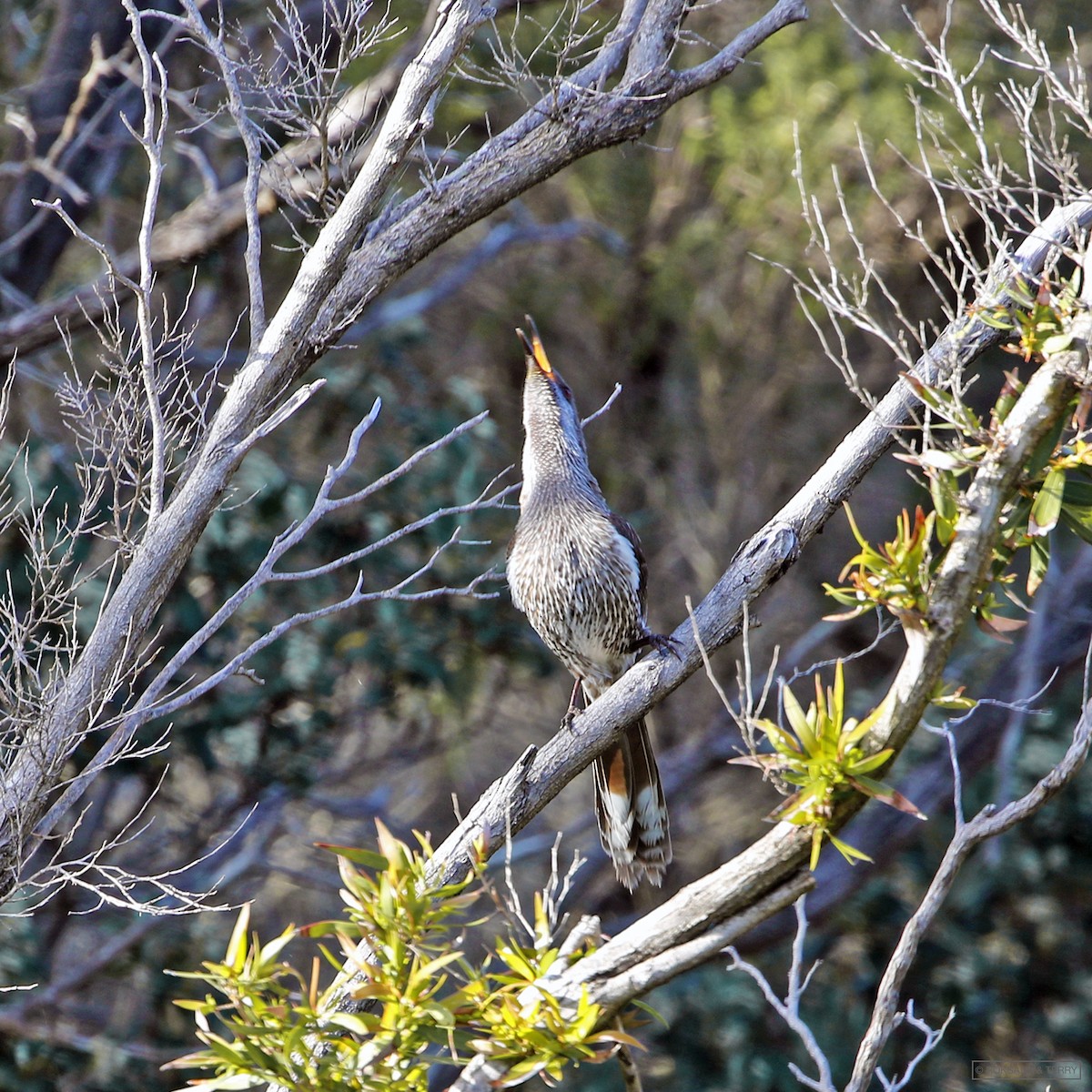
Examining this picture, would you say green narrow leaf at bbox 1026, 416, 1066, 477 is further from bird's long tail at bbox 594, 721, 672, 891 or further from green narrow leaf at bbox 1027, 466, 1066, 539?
bird's long tail at bbox 594, 721, 672, 891

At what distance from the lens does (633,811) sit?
4195 millimetres

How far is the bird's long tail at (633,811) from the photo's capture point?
4.13 meters

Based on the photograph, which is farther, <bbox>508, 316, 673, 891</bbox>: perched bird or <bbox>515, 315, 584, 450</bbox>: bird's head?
<bbox>515, 315, 584, 450</bbox>: bird's head

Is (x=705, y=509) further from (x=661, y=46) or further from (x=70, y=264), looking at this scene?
(x=661, y=46)

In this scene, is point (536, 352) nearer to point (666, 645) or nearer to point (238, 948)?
point (666, 645)

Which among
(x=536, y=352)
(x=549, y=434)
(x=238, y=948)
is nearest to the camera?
(x=238, y=948)

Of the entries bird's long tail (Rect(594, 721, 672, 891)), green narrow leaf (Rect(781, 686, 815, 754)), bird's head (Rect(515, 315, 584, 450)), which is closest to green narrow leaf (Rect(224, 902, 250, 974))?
green narrow leaf (Rect(781, 686, 815, 754))

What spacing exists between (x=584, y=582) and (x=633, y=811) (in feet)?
2.49

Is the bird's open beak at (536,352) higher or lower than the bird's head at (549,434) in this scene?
higher

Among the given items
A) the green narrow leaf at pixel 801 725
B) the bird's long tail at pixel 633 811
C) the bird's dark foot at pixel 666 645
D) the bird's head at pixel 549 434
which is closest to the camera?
the green narrow leaf at pixel 801 725

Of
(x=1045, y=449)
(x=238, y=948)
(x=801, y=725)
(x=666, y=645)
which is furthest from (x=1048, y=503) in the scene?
(x=238, y=948)

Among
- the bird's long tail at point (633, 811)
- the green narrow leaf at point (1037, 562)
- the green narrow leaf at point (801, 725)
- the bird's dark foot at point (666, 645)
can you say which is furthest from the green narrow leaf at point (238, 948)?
the bird's long tail at point (633, 811)

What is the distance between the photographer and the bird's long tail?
413 centimetres

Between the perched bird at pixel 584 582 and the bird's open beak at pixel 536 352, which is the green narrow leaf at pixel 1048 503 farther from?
the bird's open beak at pixel 536 352
